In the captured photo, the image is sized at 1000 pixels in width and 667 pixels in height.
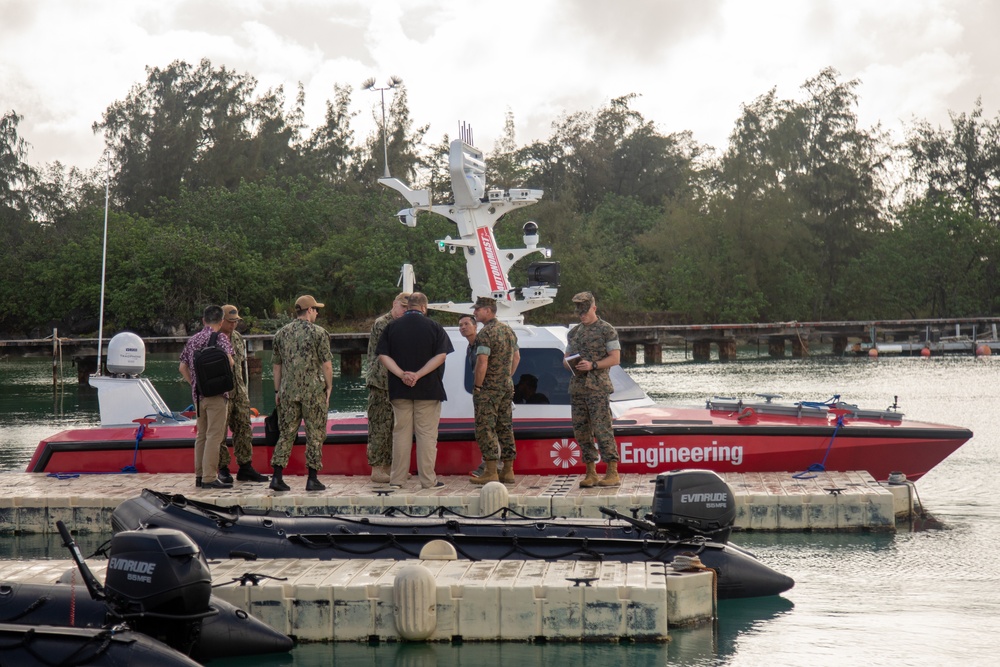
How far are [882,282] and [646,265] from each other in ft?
40.7

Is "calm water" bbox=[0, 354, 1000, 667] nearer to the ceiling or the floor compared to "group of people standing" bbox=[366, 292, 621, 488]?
nearer to the floor

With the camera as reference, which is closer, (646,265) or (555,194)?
(646,265)

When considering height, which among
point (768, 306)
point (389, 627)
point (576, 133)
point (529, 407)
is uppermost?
point (576, 133)

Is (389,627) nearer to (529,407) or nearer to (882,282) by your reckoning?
(529,407)

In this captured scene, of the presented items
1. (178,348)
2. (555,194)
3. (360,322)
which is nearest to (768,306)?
(555,194)

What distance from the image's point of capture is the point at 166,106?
6788 cm

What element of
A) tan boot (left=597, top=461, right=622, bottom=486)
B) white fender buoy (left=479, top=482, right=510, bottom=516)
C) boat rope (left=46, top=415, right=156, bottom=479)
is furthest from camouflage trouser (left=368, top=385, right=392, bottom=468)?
boat rope (left=46, top=415, right=156, bottom=479)

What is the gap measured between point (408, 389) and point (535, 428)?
148cm

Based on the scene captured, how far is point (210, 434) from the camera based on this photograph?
993cm

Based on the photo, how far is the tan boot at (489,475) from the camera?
987cm

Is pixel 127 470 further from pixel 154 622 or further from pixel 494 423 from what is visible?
pixel 154 622

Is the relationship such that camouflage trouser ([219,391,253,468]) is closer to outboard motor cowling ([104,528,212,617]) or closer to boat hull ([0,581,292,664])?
boat hull ([0,581,292,664])

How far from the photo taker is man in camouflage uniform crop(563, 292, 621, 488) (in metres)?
9.48

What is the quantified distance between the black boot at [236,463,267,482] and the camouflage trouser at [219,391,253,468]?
60mm
